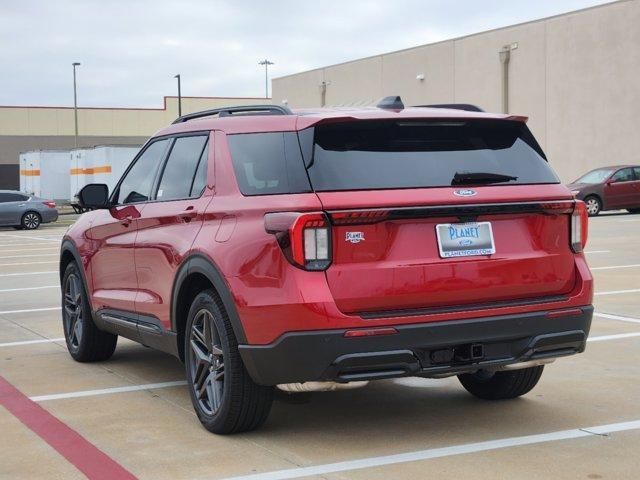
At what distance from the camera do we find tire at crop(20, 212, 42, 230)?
35.7 meters

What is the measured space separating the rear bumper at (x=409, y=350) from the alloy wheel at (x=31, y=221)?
104 ft

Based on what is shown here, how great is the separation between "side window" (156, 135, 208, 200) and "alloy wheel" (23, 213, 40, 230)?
30105 mm

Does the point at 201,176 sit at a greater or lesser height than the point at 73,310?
greater

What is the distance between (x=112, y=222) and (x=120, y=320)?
72cm

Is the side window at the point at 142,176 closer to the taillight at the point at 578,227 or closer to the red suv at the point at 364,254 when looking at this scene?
the red suv at the point at 364,254

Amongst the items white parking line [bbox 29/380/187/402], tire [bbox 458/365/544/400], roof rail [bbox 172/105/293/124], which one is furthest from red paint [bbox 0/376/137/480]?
tire [bbox 458/365/544/400]

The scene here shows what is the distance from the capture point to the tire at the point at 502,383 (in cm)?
648

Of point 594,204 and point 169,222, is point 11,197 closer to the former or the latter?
point 594,204

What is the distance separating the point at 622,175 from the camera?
3222 cm

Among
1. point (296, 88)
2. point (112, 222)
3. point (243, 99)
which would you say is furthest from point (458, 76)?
point (112, 222)

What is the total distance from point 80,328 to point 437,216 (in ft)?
12.9

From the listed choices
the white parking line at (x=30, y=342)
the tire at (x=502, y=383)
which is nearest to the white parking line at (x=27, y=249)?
the white parking line at (x=30, y=342)

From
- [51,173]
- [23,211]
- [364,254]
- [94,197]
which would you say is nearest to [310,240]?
[364,254]

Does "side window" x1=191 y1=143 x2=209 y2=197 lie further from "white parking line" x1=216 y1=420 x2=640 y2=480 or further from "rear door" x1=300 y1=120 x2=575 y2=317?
"white parking line" x1=216 y1=420 x2=640 y2=480
